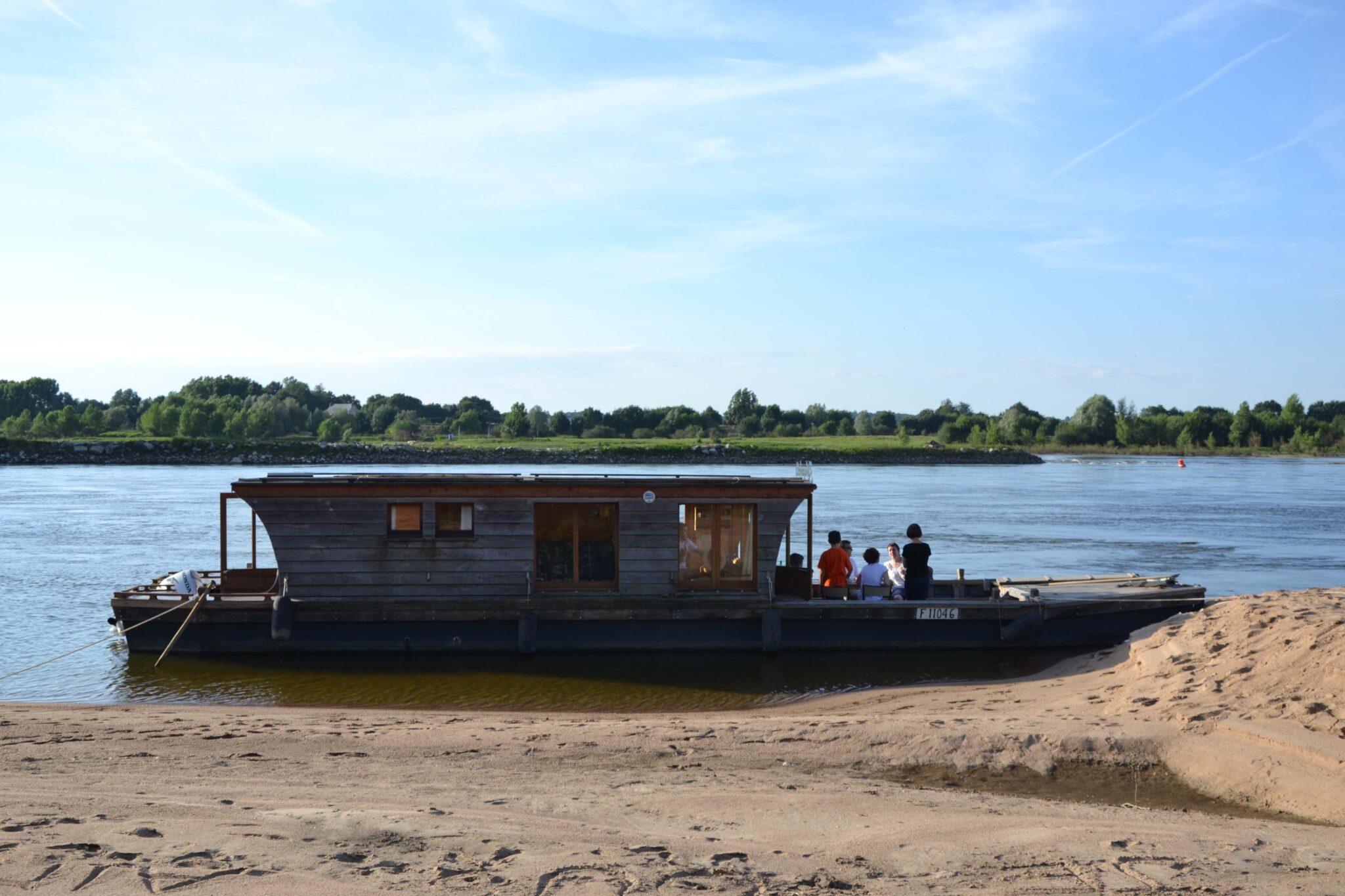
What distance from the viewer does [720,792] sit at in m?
8.60

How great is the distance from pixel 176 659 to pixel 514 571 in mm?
5289

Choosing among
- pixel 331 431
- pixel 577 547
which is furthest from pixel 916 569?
pixel 331 431

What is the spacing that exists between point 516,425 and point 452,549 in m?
129

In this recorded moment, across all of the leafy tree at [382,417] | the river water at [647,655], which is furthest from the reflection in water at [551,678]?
the leafy tree at [382,417]

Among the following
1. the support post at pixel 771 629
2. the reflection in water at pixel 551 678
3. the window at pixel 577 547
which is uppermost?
the window at pixel 577 547

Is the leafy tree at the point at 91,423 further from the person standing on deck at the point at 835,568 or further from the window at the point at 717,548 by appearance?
the person standing on deck at the point at 835,568

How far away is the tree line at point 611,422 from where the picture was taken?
132 meters

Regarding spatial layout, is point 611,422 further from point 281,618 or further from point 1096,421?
point 281,618

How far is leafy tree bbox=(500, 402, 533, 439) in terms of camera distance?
143 meters

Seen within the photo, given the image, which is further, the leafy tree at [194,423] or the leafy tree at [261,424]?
the leafy tree at [261,424]

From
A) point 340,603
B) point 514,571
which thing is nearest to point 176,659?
point 340,603

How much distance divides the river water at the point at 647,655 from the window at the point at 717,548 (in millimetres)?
1260

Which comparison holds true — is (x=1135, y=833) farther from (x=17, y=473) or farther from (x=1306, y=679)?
(x=17, y=473)

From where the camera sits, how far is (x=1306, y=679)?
11133 mm
